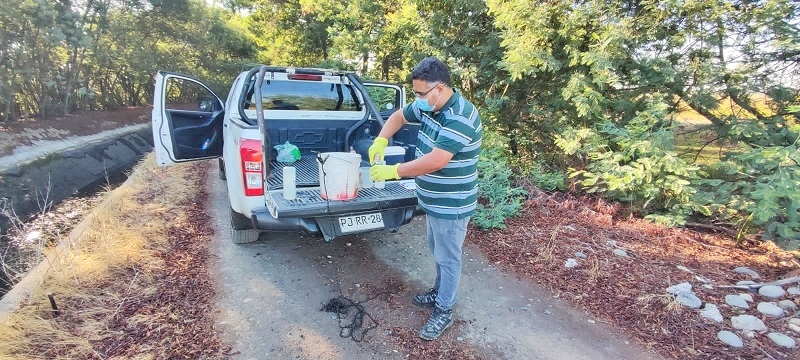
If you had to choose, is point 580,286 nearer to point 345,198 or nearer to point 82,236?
point 345,198

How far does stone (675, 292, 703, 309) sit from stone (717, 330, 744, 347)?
28 cm

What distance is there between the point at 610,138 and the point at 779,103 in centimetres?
157

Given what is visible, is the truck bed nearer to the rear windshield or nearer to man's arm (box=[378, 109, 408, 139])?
man's arm (box=[378, 109, 408, 139])

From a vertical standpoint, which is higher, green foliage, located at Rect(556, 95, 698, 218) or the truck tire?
green foliage, located at Rect(556, 95, 698, 218)

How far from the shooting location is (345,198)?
2.86 m

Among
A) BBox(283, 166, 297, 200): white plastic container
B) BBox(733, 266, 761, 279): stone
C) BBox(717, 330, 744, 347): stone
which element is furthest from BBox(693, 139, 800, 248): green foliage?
BBox(283, 166, 297, 200): white plastic container

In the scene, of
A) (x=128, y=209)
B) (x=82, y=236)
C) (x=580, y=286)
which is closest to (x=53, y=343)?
(x=82, y=236)

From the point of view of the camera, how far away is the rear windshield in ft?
13.6

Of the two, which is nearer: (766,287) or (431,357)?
(431,357)

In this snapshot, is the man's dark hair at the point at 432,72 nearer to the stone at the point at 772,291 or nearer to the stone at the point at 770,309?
the stone at the point at 770,309

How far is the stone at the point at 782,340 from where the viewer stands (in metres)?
2.40

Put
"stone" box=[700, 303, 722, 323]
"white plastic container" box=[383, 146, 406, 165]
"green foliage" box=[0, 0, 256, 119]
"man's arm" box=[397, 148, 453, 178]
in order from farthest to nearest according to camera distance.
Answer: "green foliage" box=[0, 0, 256, 119] → "white plastic container" box=[383, 146, 406, 165] → "stone" box=[700, 303, 722, 323] → "man's arm" box=[397, 148, 453, 178]

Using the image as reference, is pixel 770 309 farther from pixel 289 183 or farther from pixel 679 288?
pixel 289 183

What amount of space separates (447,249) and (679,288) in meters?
2.09
